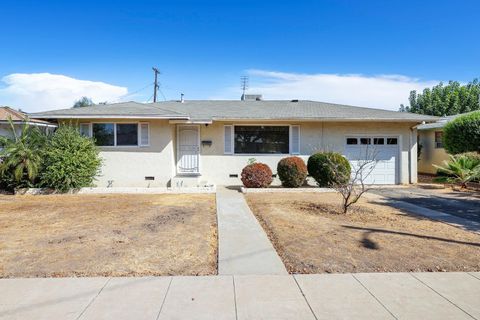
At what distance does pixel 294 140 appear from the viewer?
15.3 m

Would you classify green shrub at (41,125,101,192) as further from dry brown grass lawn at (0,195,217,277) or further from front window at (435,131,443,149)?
front window at (435,131,443,149)

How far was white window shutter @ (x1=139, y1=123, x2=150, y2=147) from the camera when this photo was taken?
13953 mm

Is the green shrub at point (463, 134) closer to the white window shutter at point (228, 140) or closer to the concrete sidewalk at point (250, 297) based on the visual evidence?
the white window shutter at point (228, 140)

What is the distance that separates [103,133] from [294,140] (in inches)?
316

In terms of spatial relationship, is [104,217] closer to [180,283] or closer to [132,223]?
[132,223]

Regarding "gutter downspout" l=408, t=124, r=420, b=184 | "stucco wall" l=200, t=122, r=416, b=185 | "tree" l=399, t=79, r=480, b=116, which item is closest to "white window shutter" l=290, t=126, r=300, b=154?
"stucco wall" l=200, t=122, r=416, b=185

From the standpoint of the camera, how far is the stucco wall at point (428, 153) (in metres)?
20.4

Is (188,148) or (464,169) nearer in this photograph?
(464,169)

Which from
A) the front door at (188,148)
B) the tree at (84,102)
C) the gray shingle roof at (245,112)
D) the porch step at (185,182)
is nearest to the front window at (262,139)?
the gray shingle roof at (245,112)

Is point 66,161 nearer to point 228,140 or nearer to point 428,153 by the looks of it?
point 228,140

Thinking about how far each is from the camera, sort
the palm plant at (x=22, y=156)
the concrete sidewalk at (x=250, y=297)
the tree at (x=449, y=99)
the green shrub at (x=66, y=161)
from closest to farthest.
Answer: the concrete sidewalk at (x=250, y=297)
the palm plant at (x=22, y=156)
the green shrub at (x=66, y=161)
the tree at (x=449, y=99)

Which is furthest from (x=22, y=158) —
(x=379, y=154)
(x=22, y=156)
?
(x=379, y=154)

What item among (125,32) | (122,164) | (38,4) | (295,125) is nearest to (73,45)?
(125,32)

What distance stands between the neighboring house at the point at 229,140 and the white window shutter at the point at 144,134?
39 millimetres
